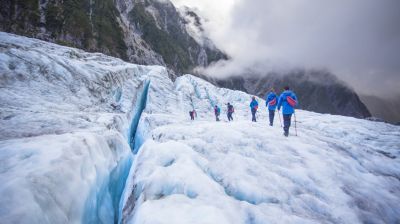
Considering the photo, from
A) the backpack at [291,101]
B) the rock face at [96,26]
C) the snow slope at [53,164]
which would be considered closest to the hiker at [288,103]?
the backpack at [291,101]

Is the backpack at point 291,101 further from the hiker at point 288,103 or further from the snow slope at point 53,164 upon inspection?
the snow slope at point 53,164

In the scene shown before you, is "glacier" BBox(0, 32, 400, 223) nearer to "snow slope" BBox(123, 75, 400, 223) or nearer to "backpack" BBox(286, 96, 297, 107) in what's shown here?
"snow slope" BBox(123, 75, 400, 223)

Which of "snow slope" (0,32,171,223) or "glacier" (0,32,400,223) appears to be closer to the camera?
"snow slope" (0,32,171,223)

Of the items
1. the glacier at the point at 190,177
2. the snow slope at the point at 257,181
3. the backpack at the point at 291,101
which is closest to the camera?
the glacier at the point at 190,177

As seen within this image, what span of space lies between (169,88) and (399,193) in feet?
102

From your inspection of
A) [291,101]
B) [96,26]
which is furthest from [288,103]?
[96,26]

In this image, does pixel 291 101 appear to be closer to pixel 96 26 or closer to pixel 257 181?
pixel 257 181

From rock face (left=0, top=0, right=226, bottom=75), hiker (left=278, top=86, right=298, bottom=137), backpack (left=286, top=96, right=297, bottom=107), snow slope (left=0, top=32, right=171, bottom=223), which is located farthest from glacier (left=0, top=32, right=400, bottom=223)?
rock face (left=0, top=0, right=226, bottom=75)

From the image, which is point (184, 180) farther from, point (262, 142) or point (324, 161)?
point (324, 161)

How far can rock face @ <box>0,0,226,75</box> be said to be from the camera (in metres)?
63.0

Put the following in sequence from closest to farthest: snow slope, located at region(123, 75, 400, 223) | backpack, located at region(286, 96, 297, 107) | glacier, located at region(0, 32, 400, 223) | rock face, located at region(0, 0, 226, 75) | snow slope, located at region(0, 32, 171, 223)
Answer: snow slope, located at region(0, 32, 171, 223) → glacier, located at region(0, 32, 400, 223) → snow slope, located at region(123, 75, 400, 223) → backpack, located at region(286, 96, 297, 107) → rock face, located at region(0, 0, 226, 75)

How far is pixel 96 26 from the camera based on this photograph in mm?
79750

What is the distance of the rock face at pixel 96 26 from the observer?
63.0 metres

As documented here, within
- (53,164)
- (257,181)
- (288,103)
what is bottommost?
(257,181)
